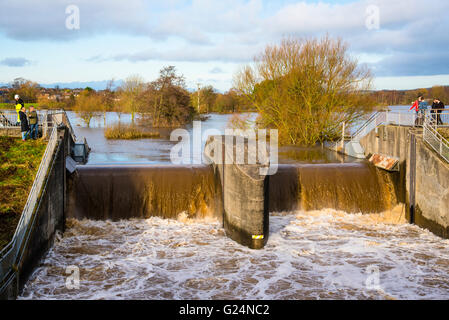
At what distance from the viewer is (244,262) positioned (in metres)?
11.8

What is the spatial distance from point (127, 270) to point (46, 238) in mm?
2579

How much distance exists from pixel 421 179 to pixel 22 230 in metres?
13.7

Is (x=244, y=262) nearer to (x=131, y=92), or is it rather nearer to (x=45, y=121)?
(x=45, y=121)

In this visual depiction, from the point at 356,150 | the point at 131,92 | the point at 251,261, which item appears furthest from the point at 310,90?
the point at 131,92

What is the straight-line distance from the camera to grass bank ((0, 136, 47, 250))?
10797 mm

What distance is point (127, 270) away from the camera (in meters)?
11.1

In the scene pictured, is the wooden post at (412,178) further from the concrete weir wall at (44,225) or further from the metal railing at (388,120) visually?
the concrete weir wall at (44,225)

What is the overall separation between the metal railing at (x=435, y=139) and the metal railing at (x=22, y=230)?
13212 mm

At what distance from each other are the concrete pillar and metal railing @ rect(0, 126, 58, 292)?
18.7 ft

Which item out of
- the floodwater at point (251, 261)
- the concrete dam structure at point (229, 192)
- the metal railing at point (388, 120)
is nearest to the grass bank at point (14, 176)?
the floodwater at point (251, 261)

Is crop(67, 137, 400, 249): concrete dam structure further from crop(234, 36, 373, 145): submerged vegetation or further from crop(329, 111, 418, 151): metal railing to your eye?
crop(234, 36, 373, 145): submerged vegetation
